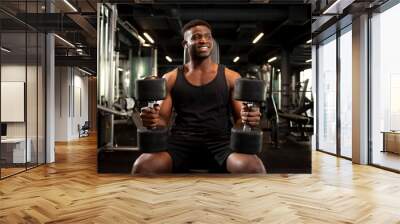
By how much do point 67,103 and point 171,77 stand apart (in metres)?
9.24

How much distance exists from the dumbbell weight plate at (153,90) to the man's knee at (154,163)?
0.60 metres

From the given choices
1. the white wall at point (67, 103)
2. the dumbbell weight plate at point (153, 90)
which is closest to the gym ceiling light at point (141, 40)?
the dumbbell weight plate at point (153, 90)

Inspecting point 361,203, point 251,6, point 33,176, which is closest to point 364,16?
point 251,6

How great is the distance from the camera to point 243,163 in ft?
12.6

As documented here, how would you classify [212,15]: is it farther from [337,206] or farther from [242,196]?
[337,206]

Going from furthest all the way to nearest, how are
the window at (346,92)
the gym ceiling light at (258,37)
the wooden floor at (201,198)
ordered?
the window at (346,92), the gym ceiling light at (258,37), the wooden floor at (201,198)

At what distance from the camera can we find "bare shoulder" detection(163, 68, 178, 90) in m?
3.64

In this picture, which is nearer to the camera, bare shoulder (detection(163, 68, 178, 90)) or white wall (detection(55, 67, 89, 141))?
bare shoulder (detection(163, 68, 178, 90))

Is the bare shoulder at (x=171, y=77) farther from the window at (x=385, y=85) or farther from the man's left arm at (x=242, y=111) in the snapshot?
the window at (x=385, y=85)

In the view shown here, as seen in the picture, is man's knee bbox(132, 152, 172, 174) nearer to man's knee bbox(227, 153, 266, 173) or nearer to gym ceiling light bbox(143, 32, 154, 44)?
man's knee bbox(227, 153, 266, 173)

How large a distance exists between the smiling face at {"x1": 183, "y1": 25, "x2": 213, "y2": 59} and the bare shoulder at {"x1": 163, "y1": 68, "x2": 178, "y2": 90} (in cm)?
24

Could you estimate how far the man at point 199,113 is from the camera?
3576 millimetres

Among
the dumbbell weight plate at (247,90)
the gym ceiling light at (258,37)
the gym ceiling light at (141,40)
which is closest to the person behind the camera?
the dumbbell weight plate at (247,90)

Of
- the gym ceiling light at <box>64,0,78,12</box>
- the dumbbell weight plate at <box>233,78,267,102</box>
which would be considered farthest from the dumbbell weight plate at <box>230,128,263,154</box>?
the gym ceiling light at <box>64,0,78,12</box>
